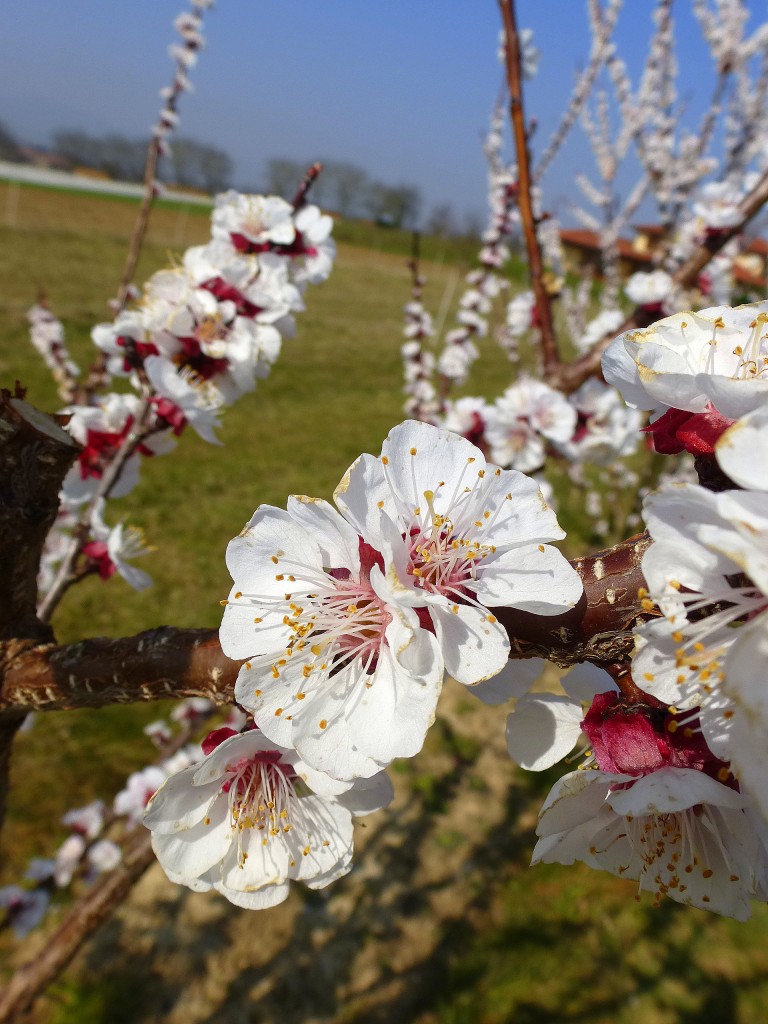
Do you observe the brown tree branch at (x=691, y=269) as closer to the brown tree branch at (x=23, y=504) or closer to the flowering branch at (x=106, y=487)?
the flowering branch at (x=106, y=487)

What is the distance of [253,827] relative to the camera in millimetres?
932

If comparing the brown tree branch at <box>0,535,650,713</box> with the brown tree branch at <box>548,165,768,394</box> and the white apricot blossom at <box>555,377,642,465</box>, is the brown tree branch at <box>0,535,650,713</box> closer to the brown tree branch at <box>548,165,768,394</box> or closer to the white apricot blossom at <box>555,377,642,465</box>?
the brown tree branch at <box>548,165,768,394</box>

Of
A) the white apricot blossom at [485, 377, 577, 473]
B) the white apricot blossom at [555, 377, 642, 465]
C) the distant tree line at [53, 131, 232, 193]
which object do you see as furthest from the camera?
the distant tree line at [53, 131, 232, 193]

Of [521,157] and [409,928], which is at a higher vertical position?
[521,157]

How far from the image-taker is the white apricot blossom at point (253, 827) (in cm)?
86

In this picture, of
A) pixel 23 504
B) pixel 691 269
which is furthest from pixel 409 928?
pixel 691 269

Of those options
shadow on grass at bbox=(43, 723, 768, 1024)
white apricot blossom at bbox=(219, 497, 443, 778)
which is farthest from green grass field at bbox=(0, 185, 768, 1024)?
white apricot blossom at bbox=(219, 497, 443, 778)

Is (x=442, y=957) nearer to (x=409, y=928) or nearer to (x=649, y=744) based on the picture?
(x=409, y=928)

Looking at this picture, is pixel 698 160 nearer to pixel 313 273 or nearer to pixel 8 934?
pixel 313 273

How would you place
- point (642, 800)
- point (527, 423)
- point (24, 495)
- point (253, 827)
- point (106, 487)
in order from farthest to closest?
1. point (527, 423)
2. point (106, 487)
3. point (24, 495)
4. point (253, 827)
5. point (642, 800)

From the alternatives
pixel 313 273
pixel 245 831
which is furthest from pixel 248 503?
pixel 245 831

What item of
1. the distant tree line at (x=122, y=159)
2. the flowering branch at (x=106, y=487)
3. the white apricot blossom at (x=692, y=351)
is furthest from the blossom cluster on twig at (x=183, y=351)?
the distant tree line at (x=122, y=159)

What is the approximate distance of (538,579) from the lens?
2.28 ft

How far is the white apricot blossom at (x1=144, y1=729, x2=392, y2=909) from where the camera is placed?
34.0 inches
